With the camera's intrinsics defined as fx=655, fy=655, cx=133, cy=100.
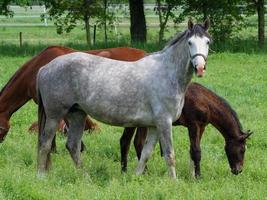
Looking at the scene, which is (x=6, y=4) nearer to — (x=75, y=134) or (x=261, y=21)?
(x=261, y=21)

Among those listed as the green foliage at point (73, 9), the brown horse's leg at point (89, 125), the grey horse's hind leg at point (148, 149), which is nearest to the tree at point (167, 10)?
the green foliage at point (73, 9)

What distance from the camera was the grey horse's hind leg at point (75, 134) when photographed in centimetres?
798

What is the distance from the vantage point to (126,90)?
7.46 metres

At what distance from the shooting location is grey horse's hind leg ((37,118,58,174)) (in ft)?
25.6

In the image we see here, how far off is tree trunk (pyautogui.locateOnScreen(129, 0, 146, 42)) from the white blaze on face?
20.0 metres

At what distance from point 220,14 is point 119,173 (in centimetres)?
1786

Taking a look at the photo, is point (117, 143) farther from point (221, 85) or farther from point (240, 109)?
point (221, 85)

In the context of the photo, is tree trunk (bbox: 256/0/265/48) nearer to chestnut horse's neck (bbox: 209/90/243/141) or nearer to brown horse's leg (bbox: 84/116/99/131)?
brown horse's leg (bbox: 84/116/99/131)

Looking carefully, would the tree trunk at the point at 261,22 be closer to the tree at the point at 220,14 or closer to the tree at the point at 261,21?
the tree at the point at 261,21

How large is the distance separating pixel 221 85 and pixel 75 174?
8312mm

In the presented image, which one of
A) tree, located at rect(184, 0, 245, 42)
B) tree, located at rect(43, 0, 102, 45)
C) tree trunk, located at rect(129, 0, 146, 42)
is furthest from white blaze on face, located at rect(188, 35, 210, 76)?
tree trunk, located at rect(129, 0, 146, 42)

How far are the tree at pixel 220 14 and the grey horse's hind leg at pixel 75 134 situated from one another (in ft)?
56.6

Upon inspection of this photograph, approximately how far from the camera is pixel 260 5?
24.9m

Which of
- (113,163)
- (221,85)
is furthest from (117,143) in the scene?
(221,85)
